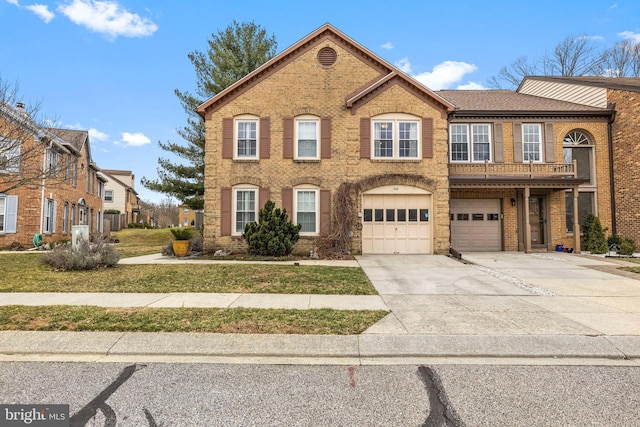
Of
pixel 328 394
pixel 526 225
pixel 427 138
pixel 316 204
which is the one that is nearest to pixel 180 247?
pixel 316 204

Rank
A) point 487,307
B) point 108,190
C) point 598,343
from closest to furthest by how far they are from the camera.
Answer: point 598,343, point 487,307, point 108,190

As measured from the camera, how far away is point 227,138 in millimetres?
15031

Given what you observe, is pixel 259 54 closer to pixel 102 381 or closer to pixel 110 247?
pixel 110 247

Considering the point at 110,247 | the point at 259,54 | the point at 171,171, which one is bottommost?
the point at 110,247

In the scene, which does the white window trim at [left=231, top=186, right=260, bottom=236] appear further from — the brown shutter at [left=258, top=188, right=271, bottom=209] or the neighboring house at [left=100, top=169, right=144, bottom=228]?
the neighboring house at [left=100, top=169, right=144, bottom=228]

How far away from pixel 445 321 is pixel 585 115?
16238 millimetres

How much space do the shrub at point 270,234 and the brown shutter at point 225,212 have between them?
1.36 metres

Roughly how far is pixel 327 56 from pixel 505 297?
12168mm

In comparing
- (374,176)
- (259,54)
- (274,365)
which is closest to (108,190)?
(259,54)

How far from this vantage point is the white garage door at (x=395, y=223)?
14.7 meters

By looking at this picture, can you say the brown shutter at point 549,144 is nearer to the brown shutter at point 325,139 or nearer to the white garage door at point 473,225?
the white garage door at point 473,225

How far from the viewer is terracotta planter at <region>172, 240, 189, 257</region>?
14117 mm

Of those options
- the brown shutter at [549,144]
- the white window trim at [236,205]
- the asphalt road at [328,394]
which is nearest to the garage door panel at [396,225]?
the white window trim at [236,205]

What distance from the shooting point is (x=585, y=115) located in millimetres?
16328
